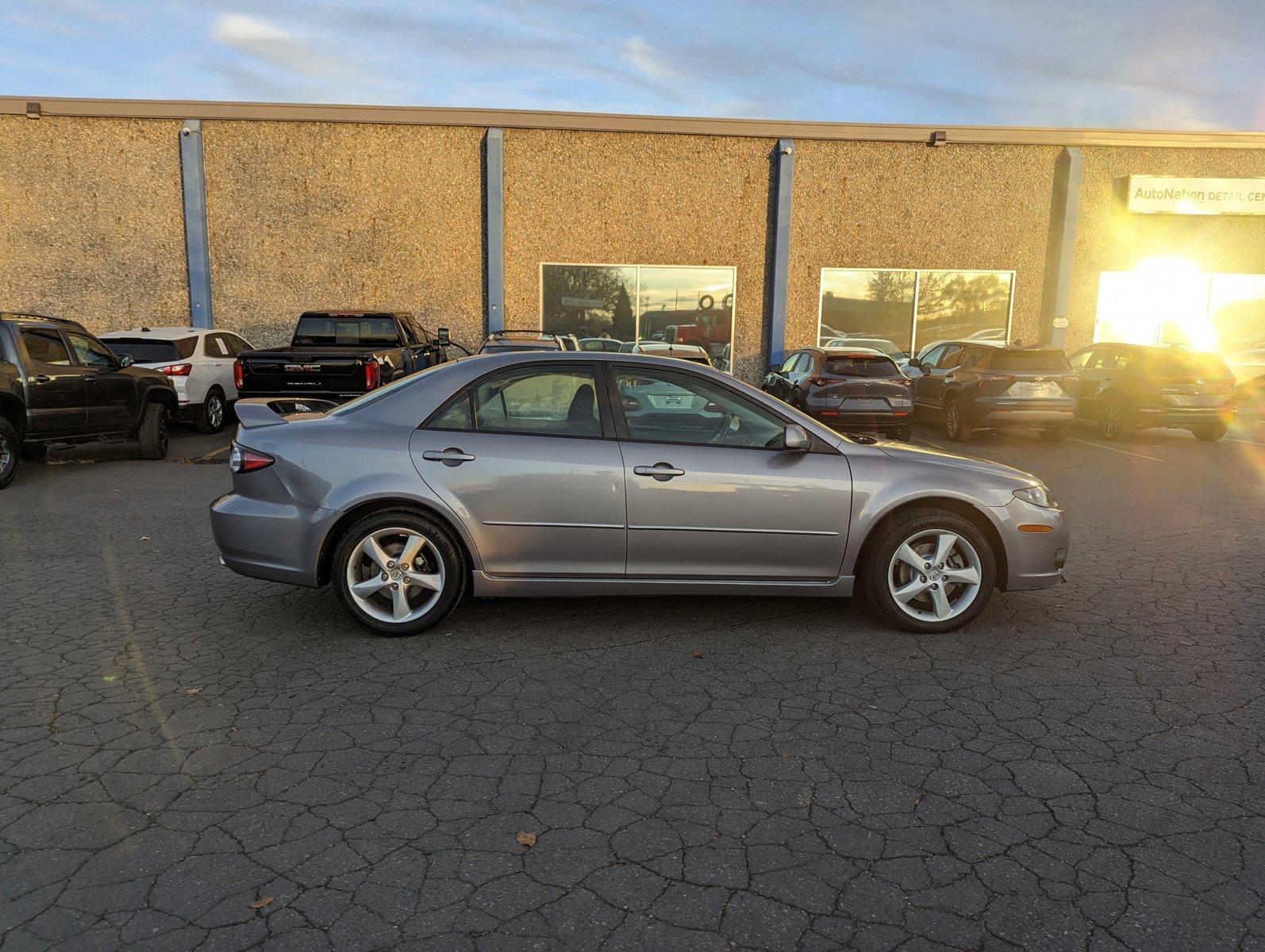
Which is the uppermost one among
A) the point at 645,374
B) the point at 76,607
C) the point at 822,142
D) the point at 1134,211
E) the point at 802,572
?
the point at 822,142

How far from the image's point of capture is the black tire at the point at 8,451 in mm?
9438

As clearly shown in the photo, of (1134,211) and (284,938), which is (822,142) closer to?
(1134,211)

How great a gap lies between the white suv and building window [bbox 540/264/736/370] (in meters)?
7.24

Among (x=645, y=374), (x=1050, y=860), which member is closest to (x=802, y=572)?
(x=645, y=374)

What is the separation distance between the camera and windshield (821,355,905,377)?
43.8ft

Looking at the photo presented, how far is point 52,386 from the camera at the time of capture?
32.7 ft

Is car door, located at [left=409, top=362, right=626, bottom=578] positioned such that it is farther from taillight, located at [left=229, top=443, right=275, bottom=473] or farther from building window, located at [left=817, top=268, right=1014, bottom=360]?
building window, located at [left=817, top=268, right=1014, bottom=360]

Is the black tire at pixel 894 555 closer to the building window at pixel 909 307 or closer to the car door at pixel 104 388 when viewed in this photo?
the car door at pixel 104 388

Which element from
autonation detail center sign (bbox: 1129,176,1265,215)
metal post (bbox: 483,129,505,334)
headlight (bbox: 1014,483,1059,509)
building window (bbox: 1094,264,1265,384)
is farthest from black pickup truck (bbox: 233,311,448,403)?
autonation detail center sign (bbox: 1129,176,1265,215)

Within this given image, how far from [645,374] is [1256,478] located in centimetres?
958

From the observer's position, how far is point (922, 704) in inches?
159

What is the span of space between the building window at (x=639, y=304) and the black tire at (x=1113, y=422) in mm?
7789

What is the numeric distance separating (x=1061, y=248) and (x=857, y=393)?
33.0ft

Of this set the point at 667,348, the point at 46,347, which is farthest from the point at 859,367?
the point at 46,347
